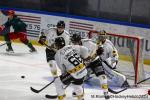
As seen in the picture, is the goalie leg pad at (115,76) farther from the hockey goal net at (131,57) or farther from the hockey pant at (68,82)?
the hockey pant at (68,82)

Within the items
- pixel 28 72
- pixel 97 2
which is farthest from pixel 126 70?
pixel 97 2

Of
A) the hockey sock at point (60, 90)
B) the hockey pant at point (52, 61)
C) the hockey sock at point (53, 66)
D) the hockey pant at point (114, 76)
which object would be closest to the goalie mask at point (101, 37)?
the hockey pant at point (114, 76)

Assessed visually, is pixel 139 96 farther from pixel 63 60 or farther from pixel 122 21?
pixel 122 21

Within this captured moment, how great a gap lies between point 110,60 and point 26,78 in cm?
182

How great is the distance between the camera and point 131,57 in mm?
9656

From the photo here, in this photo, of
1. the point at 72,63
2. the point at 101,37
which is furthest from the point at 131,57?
the point at 72,63

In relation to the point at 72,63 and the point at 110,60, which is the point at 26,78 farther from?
the point at 72,63

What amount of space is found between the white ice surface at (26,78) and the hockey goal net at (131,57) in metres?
0.33

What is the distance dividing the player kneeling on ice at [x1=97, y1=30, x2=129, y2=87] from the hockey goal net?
397 millimetres

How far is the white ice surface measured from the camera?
8.30m

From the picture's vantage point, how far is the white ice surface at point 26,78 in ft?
27.2

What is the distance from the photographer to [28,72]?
10.3 meters

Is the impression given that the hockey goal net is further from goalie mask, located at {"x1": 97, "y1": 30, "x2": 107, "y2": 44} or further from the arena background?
the arena background

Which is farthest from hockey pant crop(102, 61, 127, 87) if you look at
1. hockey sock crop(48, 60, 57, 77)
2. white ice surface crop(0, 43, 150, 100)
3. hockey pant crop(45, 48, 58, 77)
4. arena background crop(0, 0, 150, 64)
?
arena background crop(0, 0, 150, 64)
